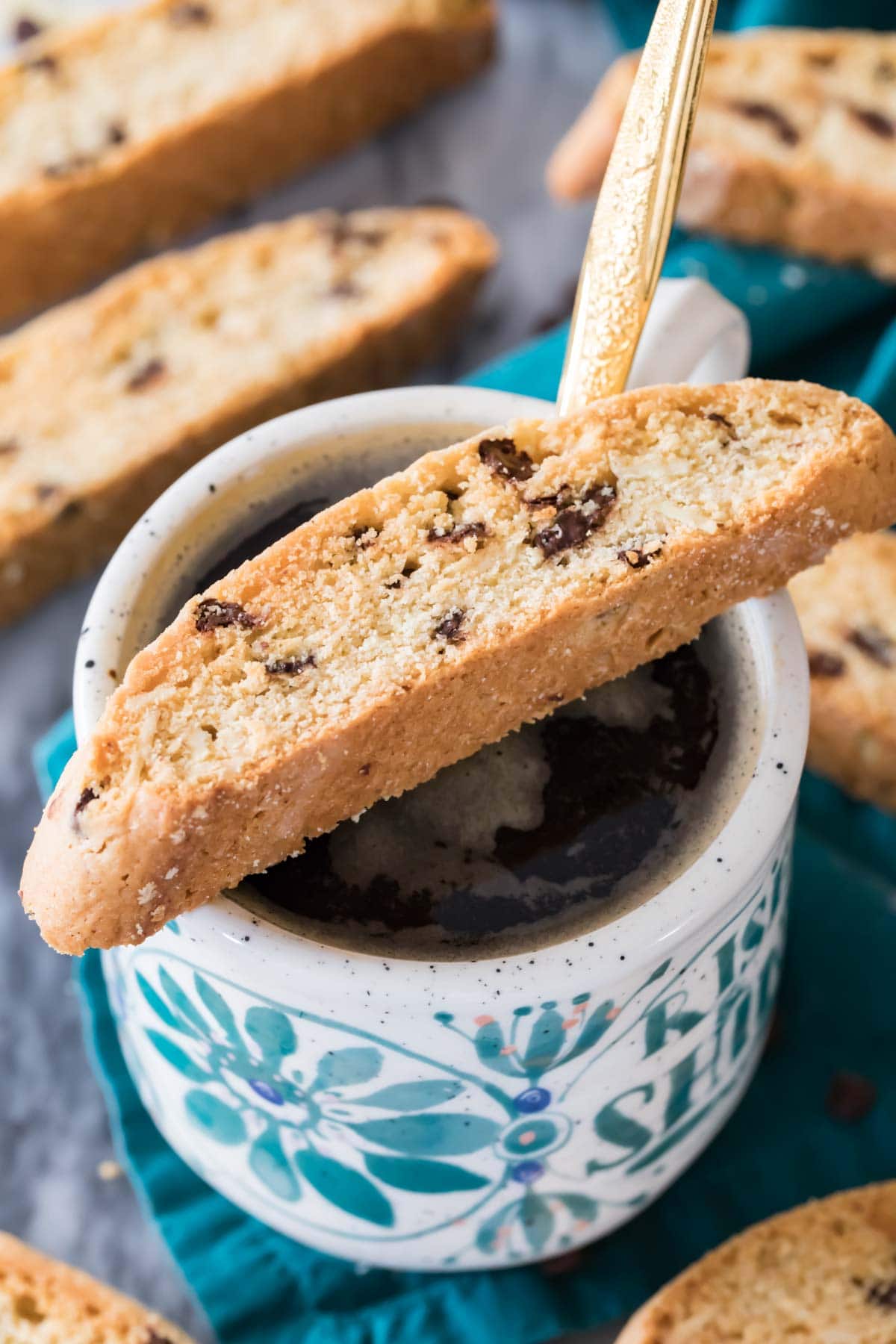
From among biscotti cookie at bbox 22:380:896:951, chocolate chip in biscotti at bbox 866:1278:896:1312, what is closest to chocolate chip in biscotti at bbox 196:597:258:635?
biscotti cookie at bbox 22:380:896:951

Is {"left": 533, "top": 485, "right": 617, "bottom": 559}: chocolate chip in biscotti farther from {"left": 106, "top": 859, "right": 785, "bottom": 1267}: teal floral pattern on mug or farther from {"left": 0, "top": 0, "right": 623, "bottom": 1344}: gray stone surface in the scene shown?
{"left": 0, "top": 0, "right": 623, "bottom": 1344}: gray stone surface

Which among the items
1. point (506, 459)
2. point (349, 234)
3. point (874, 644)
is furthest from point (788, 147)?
point (506, 459)

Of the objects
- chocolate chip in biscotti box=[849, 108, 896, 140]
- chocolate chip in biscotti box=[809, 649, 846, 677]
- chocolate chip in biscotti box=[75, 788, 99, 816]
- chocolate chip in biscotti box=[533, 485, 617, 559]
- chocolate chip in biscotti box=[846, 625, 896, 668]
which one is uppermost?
chocolate chip in biscotti box=[75, 788, 99, 816]

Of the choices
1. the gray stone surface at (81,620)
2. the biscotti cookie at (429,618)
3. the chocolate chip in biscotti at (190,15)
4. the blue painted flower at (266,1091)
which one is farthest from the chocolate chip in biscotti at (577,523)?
the chocolate chip in biscotti at (190,15)

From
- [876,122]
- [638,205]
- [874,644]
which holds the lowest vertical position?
[874,644]

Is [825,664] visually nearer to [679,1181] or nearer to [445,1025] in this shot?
[679,1181]

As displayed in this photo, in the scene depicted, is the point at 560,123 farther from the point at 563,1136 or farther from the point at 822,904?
the point at 563,1136

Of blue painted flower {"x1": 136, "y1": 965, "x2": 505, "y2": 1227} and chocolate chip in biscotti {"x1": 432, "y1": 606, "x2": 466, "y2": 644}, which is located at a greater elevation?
chocolate chip in biscotti {"x1": 432, "y1": 606, "x2": 466, "y2": 644}
